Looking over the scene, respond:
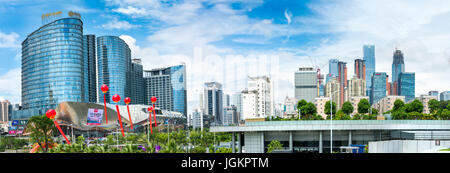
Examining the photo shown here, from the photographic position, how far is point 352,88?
89.2 m

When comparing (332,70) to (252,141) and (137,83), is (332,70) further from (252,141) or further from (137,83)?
(252,141)

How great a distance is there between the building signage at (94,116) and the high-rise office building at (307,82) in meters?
65.7

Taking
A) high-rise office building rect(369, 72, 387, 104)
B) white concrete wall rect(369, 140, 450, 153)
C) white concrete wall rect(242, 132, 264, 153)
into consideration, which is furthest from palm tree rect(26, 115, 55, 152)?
high-rise office building rect(369, 72, 387, 104)

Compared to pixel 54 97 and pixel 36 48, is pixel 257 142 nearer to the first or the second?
pixel 54 97

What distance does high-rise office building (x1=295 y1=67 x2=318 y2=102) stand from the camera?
94562 mm

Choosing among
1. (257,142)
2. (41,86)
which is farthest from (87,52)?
(257,142)

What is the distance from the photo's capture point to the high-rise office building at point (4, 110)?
41.2 meters

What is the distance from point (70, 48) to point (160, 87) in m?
16.5

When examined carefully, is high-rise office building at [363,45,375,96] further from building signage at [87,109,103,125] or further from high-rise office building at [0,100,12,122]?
high-rise office building at [0,100,12,122]

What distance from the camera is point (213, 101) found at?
304 feet

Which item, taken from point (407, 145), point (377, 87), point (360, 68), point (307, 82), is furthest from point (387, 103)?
point (407, 145)

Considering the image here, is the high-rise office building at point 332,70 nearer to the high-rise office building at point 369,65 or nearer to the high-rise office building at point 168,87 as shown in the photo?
the high-rise office building at point 369,65

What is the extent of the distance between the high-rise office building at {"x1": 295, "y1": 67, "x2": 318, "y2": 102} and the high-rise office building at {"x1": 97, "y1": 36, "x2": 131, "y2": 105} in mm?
51191
